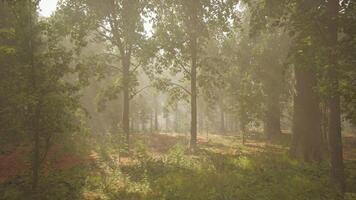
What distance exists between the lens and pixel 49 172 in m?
14.1

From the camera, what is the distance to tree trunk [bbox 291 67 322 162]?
16.7 meters

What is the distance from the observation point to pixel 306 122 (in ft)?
55.4

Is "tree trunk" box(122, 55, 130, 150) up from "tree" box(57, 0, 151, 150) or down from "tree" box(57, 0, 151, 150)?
down

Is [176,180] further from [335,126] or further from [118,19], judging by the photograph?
[118,19]

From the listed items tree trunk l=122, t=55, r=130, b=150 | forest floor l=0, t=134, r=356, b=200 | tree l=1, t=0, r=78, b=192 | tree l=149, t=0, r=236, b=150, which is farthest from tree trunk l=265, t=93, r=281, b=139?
tree l=1, t=0, r=78, b=192

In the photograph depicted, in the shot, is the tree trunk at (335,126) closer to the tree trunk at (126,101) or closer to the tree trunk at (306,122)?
the tree trunk at (306,122)

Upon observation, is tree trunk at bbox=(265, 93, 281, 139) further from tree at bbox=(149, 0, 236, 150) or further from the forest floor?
the forest floor

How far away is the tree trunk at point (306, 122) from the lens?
1670 centimetres

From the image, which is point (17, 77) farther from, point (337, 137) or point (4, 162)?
point (337, 137)

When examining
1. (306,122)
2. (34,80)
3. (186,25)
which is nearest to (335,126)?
(306,122)

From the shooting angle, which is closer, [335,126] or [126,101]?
[335,126]

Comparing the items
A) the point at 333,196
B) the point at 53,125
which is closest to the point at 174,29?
the point at 53,125

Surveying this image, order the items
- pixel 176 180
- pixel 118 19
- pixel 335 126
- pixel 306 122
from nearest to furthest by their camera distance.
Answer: pixel 335 126
pixel 176 180
pixel 306 122
pixel 118 19

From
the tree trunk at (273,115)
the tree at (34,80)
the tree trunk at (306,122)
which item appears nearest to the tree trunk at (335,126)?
the tree trunk at (306,122)
